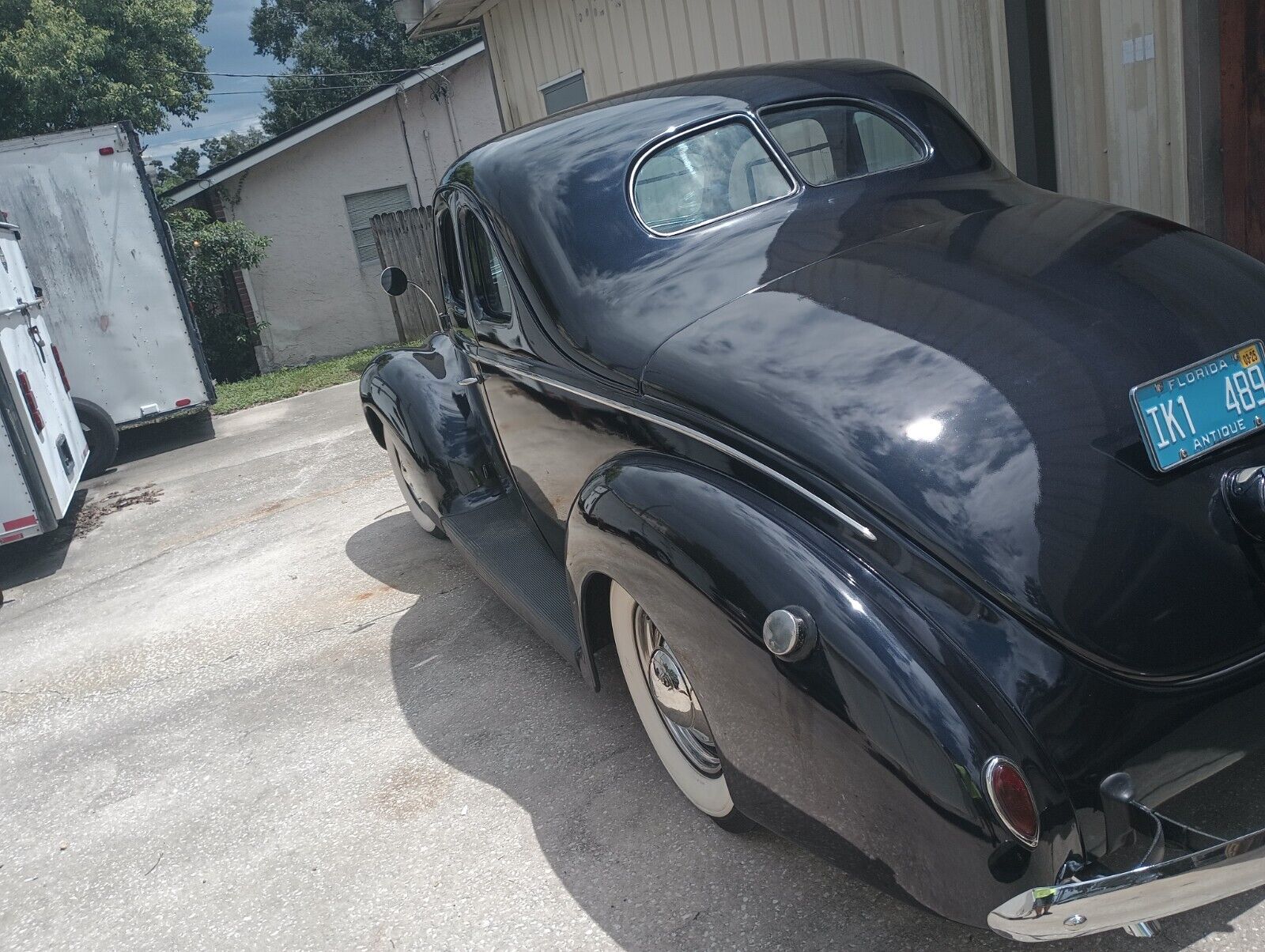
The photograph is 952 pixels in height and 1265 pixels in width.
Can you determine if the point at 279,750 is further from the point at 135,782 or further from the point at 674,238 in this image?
the point at 674,238

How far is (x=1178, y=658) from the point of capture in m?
1.99

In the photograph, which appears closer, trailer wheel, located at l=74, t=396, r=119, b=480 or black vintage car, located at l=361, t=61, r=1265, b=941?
black vintage car, located at l=361, t=61, r=1265, b=941

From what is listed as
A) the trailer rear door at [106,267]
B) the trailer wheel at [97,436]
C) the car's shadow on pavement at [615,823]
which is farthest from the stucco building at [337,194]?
the car's shadow on pavement at [615,823]

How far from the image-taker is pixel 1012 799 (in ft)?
5.97

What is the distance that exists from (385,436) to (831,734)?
12.1 feet

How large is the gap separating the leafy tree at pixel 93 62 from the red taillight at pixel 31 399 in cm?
1352

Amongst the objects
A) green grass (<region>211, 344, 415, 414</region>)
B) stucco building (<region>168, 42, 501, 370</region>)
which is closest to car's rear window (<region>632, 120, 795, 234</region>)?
green grass (<region>211, 344, 415, 414</region>)

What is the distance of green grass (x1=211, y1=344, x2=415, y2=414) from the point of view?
12.2m

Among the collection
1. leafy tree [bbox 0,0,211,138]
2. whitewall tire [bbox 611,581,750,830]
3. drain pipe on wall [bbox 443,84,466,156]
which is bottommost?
whitewall tire [bbox 611,581,750,830]

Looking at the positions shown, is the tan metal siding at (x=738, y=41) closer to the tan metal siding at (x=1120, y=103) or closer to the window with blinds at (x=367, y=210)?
the tan metal siding at (x=1120, y=103)

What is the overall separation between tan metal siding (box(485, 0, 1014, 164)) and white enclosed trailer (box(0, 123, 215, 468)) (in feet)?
12.0

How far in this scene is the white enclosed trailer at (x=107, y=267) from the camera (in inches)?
371

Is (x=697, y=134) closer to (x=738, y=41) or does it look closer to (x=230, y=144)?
(x=738, y=41)

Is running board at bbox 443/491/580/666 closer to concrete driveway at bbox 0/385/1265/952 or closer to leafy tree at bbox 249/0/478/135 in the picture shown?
concrete driveway at bbox 0/385/1265/952
